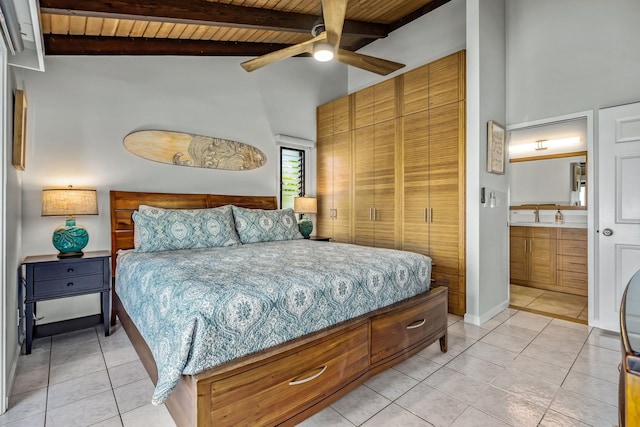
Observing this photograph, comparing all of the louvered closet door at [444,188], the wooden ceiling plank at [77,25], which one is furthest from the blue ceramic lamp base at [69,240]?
the louvered closet door at [444,188]

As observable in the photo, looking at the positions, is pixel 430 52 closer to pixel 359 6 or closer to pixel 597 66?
pixel 359 6

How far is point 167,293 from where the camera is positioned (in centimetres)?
162

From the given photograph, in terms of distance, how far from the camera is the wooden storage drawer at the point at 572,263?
163 inches

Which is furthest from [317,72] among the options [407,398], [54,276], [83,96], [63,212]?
[407,398]

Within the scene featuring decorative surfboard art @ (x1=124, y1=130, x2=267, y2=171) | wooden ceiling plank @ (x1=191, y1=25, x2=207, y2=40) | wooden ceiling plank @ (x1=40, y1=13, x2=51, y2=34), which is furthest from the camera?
decorative surfboard art @ (x1=124, y1=130, x2=267, y2=171)

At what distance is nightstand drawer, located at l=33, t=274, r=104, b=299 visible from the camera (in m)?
2.58

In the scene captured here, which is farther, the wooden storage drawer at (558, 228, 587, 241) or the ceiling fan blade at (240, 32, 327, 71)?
the wooden storage drawer at (558, 228, 587, 241)

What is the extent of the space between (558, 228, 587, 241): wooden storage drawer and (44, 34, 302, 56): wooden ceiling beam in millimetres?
4625

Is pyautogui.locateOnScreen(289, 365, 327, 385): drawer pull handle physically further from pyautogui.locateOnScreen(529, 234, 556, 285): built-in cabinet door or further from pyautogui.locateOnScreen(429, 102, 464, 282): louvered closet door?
pyautogui.locateOnScreen(529, 234, 556, 285): built-in cabinet door

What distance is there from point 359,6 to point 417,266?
10.8ft

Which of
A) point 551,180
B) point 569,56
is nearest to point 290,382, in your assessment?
point 569,56

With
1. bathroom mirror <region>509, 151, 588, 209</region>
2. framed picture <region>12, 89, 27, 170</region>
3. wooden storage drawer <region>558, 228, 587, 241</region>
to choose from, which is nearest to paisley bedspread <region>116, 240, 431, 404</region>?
framed picture <region>12, 89, 27, 170</region>

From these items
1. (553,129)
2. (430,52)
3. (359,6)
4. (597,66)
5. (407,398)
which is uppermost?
(359,6)

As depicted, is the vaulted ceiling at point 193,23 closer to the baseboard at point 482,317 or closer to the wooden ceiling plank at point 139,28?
the wooden ceiling plank at point 139,28
